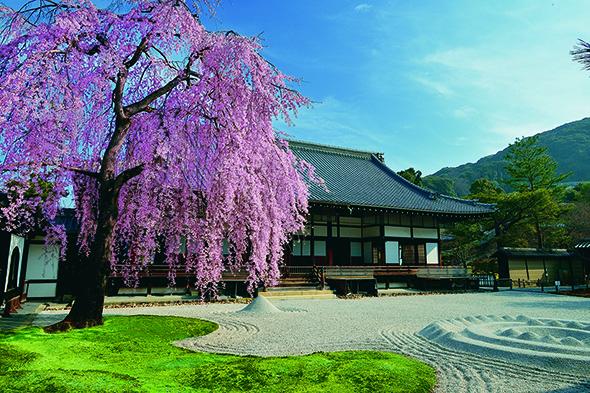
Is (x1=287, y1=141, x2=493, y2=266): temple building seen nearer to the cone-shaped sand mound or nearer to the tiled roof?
the tiled roof

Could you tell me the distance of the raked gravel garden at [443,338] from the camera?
223 inches

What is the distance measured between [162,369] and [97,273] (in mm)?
2897

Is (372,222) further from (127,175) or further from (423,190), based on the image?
(127,175)

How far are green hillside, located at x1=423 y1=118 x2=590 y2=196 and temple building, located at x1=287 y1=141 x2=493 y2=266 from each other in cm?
7499

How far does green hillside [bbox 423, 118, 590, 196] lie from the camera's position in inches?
4205

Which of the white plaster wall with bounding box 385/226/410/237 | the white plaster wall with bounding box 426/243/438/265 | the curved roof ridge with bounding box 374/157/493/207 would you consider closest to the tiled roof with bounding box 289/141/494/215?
the curved roof ridge with bounding box 374/157/493/207

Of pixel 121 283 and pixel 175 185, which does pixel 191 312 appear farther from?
pixel 175 185

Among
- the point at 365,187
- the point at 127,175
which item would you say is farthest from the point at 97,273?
the point at 365,187

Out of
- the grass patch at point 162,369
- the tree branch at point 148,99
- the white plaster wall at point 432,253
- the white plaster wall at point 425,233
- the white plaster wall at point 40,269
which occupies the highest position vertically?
the tree branch at point 148,99

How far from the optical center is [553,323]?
935 cm

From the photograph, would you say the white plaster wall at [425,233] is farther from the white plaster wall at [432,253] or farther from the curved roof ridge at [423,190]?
the curved roof ridge at [423,190]

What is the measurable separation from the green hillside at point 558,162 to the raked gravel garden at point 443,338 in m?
89.2

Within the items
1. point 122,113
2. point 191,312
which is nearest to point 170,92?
point 122,113

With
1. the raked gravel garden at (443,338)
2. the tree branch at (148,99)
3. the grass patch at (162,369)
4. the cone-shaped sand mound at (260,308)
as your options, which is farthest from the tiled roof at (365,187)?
the grass patch at (162,369)
